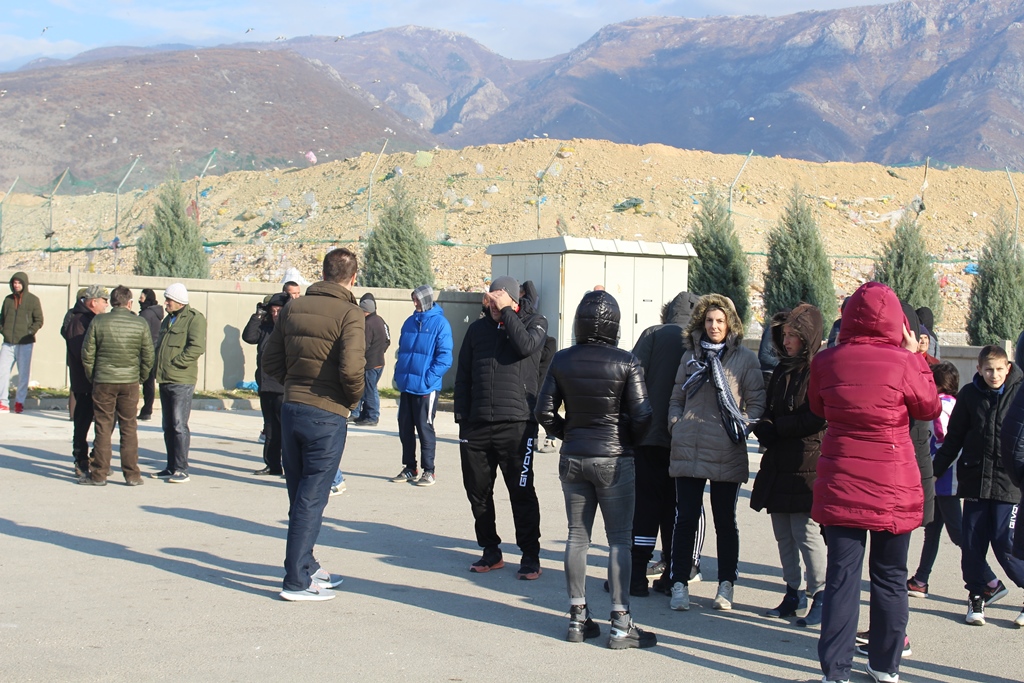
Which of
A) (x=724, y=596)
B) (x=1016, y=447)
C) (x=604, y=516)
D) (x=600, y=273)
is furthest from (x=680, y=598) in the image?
(x=600, y=273)

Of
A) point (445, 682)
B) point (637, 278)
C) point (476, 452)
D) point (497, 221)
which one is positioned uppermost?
point (497, 221)

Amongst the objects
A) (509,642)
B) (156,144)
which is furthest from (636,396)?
(156,144)

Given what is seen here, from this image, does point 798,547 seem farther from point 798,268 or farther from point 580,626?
point 798,268

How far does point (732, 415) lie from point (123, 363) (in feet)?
19.6

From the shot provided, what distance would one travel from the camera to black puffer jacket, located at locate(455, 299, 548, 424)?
6859mm

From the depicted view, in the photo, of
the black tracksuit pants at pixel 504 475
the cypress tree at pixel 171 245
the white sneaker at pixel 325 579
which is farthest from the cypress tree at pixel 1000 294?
the white sneaker at pixel 325 579

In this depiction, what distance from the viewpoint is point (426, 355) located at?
10.1 meters

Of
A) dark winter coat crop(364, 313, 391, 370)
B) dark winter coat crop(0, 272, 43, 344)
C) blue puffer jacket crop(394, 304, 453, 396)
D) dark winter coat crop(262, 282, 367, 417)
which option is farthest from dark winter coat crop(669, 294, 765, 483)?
dark winter coat crop(0, 272, 43, 344)

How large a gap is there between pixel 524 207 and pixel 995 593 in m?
31.4

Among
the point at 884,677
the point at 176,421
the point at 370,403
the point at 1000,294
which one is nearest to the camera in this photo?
the point at 884,677

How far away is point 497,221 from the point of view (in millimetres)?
35844

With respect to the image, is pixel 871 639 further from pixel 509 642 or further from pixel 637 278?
pixel 637 278

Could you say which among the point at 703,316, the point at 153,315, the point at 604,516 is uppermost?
the point at 153,315

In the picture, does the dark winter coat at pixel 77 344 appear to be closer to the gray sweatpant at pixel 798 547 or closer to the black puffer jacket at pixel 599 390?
the black puffer jacket at pixel 599 390
